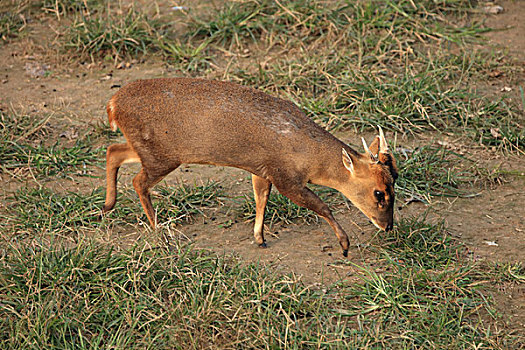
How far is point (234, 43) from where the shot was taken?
8148mm

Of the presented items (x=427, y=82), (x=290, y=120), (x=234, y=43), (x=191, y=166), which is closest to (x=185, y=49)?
(x=234, y=43)

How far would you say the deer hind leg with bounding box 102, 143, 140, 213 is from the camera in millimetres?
5328

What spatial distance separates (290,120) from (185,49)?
3.35 metres

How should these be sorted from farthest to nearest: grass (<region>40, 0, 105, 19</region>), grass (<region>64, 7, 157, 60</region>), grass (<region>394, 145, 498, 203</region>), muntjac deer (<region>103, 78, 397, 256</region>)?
grass (<region>40, 0, 105, 19</region>), grass (<region>64, 7, 157, 60</region>), grass (<region>394, 145, 498, 203</region>), muntjac deer (<region>103, 78, 397, 256</region>)

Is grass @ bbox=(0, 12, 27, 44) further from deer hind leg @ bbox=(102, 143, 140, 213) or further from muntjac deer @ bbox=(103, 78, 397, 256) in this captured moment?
muntjac deer @ bbox=(103, 78, 397, 256)

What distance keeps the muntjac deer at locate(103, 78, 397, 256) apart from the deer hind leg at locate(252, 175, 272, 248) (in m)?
0.20

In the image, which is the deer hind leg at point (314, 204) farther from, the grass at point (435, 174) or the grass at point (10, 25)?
the grass at point (10, 25)

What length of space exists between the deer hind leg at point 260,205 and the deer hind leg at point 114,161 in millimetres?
902

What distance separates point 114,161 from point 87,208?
45 cm

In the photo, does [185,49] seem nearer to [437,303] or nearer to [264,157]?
[264,157]

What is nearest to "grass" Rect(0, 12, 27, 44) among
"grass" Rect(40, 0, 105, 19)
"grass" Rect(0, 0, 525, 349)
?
"grass" Rect(0, 0, 525, 349)

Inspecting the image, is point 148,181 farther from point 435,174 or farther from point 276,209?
point 435,174

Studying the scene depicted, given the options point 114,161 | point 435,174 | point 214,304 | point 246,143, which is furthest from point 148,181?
point 435,174

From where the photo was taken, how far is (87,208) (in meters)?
5.51
